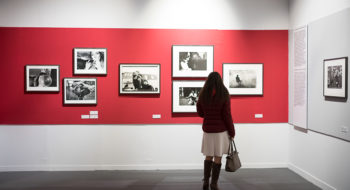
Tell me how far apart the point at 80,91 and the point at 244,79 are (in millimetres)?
3432

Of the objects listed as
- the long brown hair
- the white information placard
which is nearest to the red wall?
the white information placard

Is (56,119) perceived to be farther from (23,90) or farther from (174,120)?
(174,120)

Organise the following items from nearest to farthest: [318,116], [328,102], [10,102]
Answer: [328,102]
[318,116]
[10,102]

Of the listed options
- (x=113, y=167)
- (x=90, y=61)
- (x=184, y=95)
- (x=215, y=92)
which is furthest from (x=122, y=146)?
(x=215, y=92)

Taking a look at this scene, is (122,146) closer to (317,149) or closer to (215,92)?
(215,92)

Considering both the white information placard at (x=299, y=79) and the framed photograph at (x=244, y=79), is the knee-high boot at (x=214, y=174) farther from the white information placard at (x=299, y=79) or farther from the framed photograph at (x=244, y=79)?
the framed photograph at (x=244, y=79)

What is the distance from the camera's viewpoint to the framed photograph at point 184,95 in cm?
715

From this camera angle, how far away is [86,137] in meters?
7.12

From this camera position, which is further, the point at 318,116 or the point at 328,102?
the point at 318,116

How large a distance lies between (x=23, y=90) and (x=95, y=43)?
1762 mm

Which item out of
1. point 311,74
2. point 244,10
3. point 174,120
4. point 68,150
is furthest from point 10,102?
point 311,74

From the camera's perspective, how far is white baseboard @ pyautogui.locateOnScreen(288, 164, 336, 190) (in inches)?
224

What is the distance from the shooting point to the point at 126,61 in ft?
23.4

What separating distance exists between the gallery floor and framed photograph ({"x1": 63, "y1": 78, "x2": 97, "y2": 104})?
146 cm
